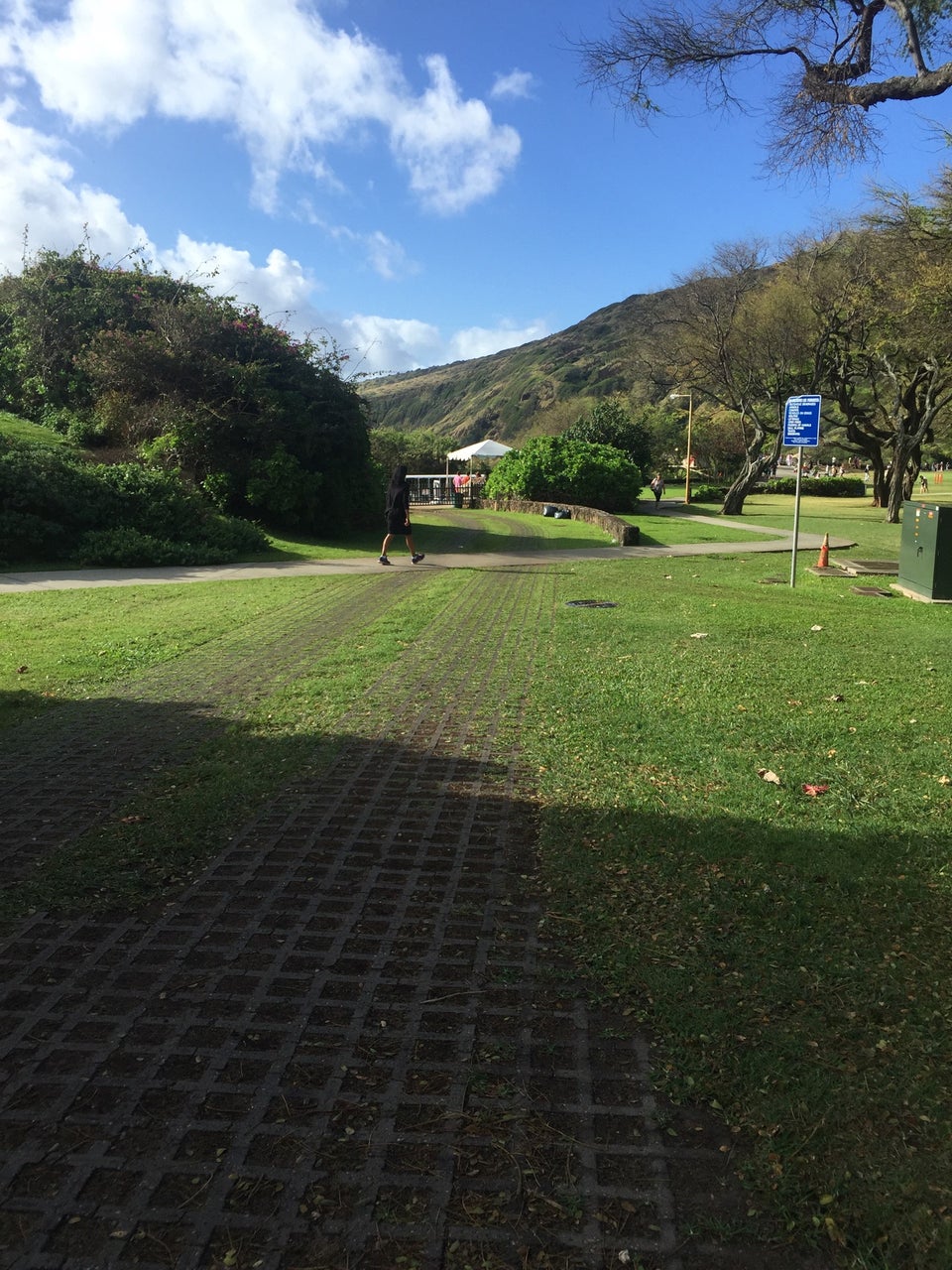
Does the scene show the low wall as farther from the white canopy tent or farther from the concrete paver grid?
the concrete paver grid

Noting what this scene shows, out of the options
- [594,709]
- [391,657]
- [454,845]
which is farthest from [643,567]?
[454,845]

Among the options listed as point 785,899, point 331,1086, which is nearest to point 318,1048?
point 331,1086

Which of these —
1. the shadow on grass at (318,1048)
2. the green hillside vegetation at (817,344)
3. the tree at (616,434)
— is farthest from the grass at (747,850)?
the tree at (616,434)

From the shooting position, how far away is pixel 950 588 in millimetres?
12258

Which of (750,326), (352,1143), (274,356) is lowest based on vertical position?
(352,1143)

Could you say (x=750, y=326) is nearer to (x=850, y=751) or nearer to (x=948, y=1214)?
(x=850, y=751)

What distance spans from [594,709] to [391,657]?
2.55 m

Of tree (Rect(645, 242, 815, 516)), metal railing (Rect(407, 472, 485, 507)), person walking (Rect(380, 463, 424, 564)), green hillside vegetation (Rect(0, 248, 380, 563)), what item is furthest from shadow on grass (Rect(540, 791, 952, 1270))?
metal railing (Rect(407, 472, 485, 507))

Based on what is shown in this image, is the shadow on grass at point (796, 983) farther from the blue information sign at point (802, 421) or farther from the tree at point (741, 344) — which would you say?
the tree at point (741, 344)

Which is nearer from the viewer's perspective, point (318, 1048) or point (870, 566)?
point (318, 1048)

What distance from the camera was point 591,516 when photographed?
93.6 feet

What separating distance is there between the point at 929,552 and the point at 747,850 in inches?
393

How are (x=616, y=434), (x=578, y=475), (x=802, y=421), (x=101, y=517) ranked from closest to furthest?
(x=802, y=421) < (x=101, y=517) < (x=578, y=475) < (x=616, y=434)

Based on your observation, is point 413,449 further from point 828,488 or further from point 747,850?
point 747,850
